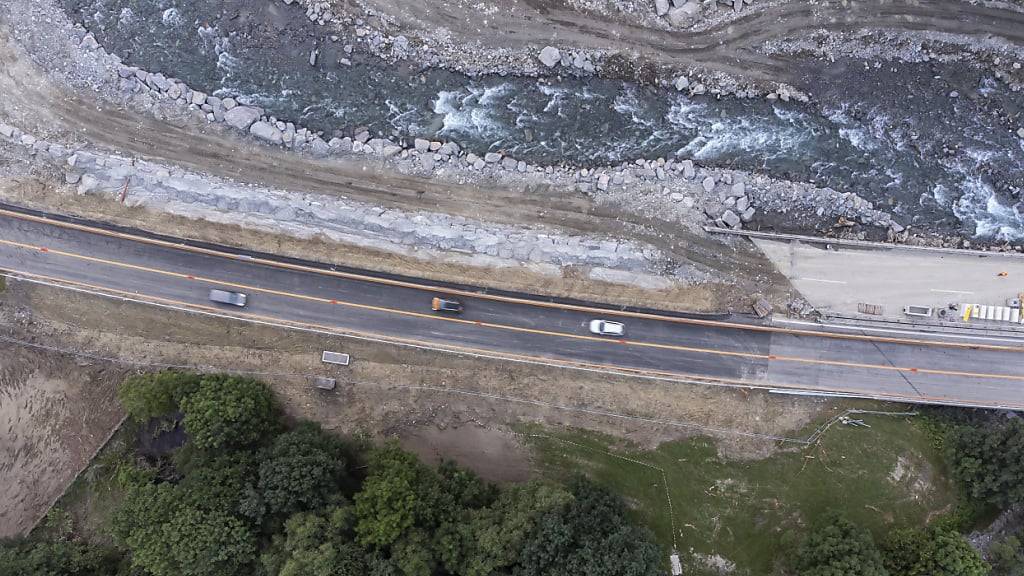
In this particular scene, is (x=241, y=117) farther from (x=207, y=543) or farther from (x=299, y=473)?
(x=207, y=543)

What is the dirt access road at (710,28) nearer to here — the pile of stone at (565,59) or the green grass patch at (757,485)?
the pile of stone at (565,59)

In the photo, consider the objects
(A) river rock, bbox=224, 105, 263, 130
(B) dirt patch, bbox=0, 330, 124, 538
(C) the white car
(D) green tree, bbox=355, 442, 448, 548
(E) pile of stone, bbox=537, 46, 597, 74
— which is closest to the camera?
(D) green tree, bbox=355, 442, 448, 548

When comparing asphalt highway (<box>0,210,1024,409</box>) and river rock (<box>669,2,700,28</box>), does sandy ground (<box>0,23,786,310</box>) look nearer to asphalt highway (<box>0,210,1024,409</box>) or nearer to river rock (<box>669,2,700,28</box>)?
asphalt highway (<box>0,210,1024,409</box>)

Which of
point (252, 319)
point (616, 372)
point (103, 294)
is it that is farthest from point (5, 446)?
point (616, 372)

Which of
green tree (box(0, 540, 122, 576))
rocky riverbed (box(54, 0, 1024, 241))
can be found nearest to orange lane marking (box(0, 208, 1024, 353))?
rocky riverbed (box(54, 0, 1024, 241))

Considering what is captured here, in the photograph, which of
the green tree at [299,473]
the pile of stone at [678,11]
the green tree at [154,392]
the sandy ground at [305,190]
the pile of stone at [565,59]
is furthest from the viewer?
the pile of stone at [565,59]

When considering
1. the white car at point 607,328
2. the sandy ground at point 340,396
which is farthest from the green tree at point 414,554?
the white car at point 607,328

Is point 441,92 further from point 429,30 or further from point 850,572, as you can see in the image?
point 850,572
